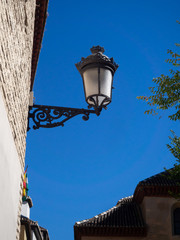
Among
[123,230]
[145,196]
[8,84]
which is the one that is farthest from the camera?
[145,196]

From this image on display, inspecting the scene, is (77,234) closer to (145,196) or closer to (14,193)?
(145,196)

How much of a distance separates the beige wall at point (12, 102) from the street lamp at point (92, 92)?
0.42m

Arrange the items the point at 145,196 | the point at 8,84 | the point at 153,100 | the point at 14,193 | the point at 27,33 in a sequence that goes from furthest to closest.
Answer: the point at 145,196 → the point at 153,100 → the point at 27,33 → the point at 14,193 → the point at 8,84

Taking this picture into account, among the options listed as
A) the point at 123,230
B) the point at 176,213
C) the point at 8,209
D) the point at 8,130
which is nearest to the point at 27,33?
the point at 8,130

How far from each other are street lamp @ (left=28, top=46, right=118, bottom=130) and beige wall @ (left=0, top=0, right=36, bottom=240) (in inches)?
16.7

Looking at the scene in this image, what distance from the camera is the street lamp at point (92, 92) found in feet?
18.2

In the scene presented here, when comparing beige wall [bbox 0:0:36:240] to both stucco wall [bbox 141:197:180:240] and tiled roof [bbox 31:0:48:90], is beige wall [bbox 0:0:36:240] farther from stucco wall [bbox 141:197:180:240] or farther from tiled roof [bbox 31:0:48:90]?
stucco wall [bbox 141:197:180:240]

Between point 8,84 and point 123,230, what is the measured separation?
18.1 metres

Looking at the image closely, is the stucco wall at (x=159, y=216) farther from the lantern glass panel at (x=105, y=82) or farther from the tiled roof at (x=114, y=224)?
the lantern glass panel at (x=105, y=82)

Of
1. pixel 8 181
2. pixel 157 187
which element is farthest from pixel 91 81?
pixel 157 187

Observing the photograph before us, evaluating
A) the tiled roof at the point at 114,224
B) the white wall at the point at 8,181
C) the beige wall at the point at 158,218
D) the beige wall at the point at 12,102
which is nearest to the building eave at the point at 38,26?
the beige wall at the point at 12,102

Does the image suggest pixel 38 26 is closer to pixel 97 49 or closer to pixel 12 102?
pixel 97 49

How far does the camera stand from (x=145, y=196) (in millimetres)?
22812

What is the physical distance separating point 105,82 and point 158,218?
18346mm
